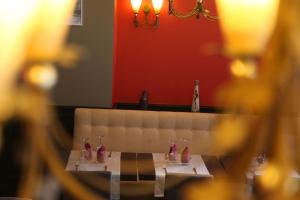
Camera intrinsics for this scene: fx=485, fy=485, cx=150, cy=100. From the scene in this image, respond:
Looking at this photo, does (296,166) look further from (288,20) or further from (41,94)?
(41,94)

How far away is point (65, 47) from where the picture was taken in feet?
3.35

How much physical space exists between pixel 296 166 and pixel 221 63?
4719 millimetres

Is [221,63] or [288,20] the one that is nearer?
[288,20]

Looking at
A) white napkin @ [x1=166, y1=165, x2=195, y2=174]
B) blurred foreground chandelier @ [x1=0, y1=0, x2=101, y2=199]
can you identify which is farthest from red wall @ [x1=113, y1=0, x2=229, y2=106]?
blurred foreground chandelier @ [x1=0, y1=0, x2=101, y2=199]

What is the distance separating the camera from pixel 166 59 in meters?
5.57

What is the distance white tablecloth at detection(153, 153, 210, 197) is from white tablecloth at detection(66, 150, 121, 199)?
319mm

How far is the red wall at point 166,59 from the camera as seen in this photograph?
5484 millimetres

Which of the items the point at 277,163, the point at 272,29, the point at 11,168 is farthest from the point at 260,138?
the point at 11,168

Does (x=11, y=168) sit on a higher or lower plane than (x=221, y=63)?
lower

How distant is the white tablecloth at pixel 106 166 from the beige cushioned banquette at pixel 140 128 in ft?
1.97

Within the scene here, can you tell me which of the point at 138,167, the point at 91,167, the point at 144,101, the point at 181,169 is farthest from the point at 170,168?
the point at 144,101

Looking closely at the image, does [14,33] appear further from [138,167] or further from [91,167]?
[138,167]

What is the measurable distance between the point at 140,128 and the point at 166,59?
3.01 feet

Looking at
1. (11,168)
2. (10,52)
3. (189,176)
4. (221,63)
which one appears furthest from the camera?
(221,63)
